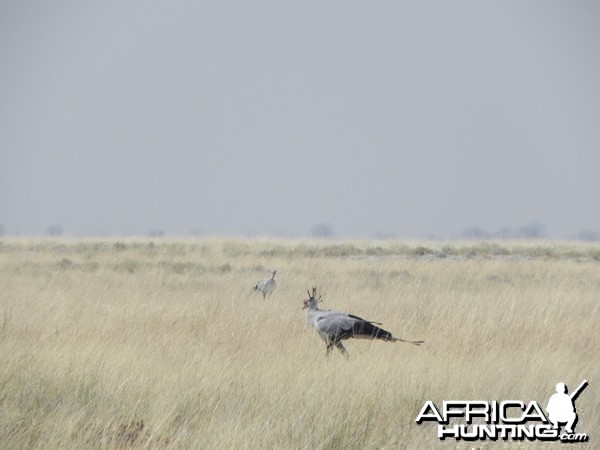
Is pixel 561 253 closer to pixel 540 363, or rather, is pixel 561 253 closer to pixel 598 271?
pixel 598 271

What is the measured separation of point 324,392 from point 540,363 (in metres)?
2.38

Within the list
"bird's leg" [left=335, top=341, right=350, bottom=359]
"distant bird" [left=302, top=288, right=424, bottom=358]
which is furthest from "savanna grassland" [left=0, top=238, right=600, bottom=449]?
"distant bird" [left=302, top=288, right=424, bottom=358]

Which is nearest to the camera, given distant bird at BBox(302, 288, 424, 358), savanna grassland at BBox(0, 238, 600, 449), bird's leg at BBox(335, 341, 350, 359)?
savanna grassland at BBox(0, 238, 600, 449)

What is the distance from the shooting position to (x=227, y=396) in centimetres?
694

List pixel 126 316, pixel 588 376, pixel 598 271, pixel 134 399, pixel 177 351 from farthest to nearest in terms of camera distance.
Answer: pixel 598 271 < pixel 126 316 < pixel 177 351 < pixel 588 376 < pixel 134 399

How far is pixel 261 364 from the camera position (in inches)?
328

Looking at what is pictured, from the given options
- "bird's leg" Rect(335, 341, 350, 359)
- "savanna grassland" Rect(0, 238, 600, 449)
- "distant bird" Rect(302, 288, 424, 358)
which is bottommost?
"savanna grassland" Rect(0, 238, 600, 449)

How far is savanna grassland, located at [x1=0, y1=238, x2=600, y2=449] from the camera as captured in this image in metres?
6.05

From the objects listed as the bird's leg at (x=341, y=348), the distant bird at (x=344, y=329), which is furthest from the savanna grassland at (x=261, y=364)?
the distant bird at (x=344, y=329)

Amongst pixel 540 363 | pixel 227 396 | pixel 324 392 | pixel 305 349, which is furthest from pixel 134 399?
pixel 540 363

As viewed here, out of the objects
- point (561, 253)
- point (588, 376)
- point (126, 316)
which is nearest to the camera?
point (588, 376)

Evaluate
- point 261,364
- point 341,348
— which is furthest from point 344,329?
point 261,364

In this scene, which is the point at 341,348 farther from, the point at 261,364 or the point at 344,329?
the point at 261,364

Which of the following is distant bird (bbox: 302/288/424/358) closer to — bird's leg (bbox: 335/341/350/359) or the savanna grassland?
bird's leg (bbox: 335/341/350/359)
